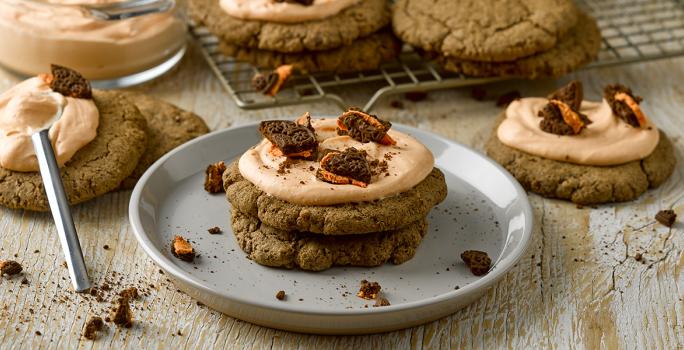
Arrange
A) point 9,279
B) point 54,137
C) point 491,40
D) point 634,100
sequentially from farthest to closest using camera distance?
point 491,40, point 634,100, point 54,137, point 9,279

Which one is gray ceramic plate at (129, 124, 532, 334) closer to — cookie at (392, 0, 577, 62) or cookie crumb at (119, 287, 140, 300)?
cookie crumb at (119, 287, 140, 300)

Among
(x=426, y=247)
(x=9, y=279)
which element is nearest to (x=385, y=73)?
(x=426, y=247)

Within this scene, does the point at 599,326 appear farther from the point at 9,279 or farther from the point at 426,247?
the point at 9,279

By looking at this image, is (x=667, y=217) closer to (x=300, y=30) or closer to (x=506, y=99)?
(x=506, y=99)

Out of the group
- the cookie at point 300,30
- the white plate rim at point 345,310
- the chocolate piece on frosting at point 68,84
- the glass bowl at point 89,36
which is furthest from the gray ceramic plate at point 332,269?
the glass bowl at point 89,36

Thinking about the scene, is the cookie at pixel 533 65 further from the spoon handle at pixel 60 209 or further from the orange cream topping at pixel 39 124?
the spoon handle at pixel 60 209

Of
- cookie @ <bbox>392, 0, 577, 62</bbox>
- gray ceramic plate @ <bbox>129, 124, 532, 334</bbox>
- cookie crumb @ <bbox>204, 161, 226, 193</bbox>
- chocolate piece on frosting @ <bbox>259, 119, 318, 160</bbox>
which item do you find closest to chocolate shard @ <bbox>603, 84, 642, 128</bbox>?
cookie @ <bbox>392, 0, 577, 62</bbox>
